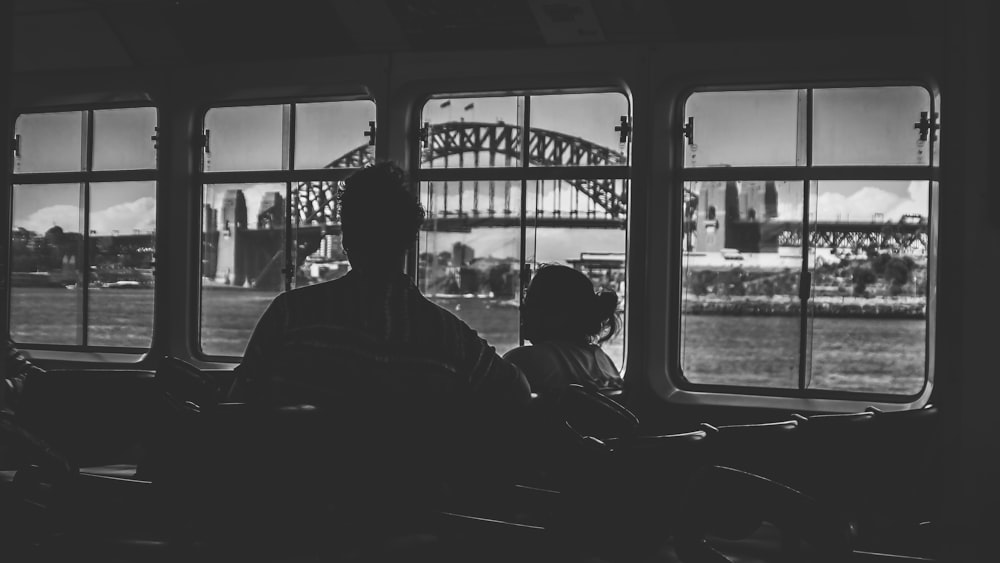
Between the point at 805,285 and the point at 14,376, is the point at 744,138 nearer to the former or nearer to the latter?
the point at 805,285

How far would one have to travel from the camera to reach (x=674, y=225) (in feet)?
14.5

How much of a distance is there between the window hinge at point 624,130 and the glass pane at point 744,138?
0.29 meters

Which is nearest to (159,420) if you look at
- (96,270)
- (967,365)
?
(967,365)

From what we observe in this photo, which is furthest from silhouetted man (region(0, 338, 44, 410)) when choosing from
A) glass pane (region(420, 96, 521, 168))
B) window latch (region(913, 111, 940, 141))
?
window latch (region(913, 111, 940, 141))

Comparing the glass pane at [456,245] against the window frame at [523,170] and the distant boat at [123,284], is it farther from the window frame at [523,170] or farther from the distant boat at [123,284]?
the distant boat at [123,284]

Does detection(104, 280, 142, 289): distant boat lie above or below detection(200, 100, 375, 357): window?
below

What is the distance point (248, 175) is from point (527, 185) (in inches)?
67.5

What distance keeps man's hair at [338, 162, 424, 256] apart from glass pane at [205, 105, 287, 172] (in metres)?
3.33

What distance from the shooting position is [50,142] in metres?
5.75

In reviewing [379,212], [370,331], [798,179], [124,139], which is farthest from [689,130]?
[124,139]

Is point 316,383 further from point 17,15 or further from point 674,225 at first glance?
point 17,15

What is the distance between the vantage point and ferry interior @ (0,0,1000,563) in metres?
1.63

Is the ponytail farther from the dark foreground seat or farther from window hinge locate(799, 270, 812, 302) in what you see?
window hinge locate(799, 270, 812, 302)

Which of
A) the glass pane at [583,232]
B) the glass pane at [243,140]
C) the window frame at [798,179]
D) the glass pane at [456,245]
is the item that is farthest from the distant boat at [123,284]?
the window frame at [798,179]
